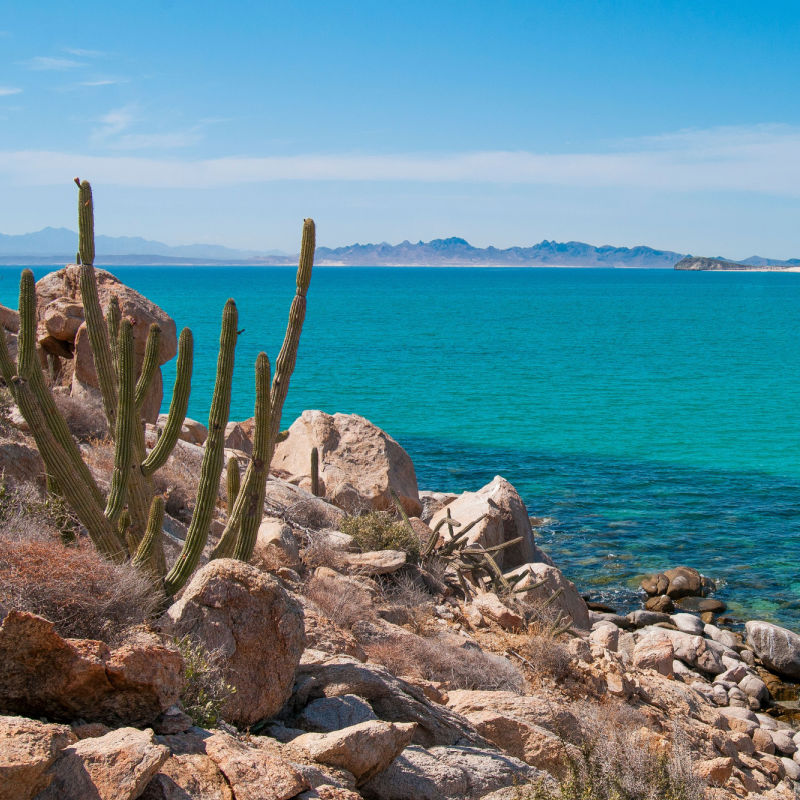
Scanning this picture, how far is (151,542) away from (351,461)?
9.21 metres

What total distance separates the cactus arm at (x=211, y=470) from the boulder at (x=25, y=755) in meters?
3.17

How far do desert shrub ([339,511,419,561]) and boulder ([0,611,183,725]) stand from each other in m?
7.30

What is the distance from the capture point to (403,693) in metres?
6.59

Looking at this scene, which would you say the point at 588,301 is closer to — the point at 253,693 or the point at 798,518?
the point at 798,518

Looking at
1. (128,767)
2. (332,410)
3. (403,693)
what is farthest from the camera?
(332,410)

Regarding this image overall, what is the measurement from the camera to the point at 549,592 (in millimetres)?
12766

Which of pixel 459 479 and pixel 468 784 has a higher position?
pixel 468 784

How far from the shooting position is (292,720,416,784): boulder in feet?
16.7

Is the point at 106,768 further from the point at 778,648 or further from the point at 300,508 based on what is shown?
the point at 778,648

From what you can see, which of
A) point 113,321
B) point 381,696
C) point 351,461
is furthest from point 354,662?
point 351,461

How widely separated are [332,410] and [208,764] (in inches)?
1283

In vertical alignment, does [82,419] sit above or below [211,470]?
below

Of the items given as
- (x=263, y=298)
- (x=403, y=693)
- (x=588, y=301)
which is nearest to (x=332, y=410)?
(x=403, y=693)

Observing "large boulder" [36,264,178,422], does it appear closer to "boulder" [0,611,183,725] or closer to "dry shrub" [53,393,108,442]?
"dry shrub" [53,393,108,442]
